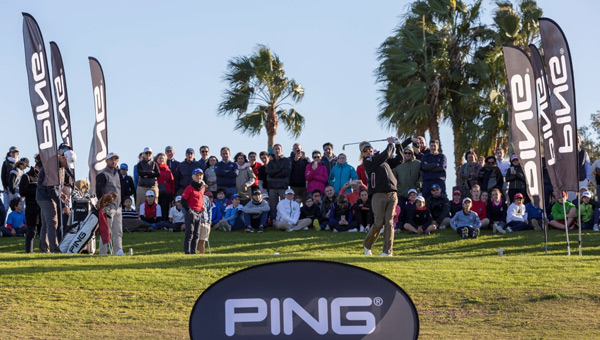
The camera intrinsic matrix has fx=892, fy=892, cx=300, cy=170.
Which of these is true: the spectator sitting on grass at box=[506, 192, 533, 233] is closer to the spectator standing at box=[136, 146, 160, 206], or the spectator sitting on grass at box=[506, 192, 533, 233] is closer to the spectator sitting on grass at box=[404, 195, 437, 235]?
the spectator sitting on grass at box=[404, 195, 437, 235]

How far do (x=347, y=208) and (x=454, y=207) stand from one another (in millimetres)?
2386

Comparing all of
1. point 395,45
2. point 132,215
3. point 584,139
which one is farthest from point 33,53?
point 584,139

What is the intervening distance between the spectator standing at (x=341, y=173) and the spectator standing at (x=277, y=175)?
1041 millimetres

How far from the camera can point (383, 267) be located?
40.3 ft

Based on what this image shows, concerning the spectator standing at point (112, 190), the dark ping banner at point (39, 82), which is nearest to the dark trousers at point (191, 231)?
the spectator standing at point (112, 190)

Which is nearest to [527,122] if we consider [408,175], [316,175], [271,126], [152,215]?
[408,175]

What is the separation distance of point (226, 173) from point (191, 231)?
5.31 m

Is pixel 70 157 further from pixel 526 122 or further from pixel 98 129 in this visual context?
pixel 526 122

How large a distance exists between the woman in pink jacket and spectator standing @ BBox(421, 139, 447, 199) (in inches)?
92.1

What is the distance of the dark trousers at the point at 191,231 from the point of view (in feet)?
50.9

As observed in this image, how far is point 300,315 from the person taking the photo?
427 cm

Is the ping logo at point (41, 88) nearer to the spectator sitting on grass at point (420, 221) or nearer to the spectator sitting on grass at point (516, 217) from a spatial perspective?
the spectator sitting on grass at point (420, 221)

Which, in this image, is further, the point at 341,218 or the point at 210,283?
the point at 341,218

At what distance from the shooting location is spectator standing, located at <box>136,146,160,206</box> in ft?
65.8
